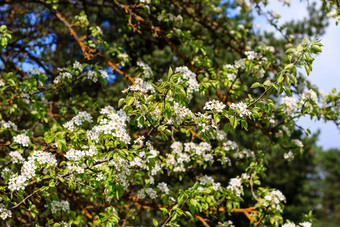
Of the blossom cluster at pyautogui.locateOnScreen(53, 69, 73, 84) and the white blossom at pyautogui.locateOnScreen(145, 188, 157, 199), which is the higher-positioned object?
the blossom cluster at pyautogui.locateOnScreen(53, 69, 73, 84)

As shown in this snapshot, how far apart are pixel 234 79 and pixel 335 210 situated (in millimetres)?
25009

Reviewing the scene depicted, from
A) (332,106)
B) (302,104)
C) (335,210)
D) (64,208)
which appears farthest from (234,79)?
(335,210)

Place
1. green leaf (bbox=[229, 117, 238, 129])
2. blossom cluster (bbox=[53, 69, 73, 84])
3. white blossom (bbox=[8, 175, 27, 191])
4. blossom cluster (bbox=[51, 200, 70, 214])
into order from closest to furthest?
1. green leaf (bbox=[229, 117, 238, 129])
2. white blossom (bbox=[8, 175, 27, 191])
3. blossom cluster (bbox=[51, 200, 70, 214])
4. blossom cluster (bbox=[53, 69, 73, 84])

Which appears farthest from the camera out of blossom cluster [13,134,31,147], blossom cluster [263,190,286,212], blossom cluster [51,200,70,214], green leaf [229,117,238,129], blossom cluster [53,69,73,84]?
blossom cluster [53,69,73,84]

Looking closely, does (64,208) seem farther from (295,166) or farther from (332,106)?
(295,166)

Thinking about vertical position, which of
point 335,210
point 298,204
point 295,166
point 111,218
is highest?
point 335,210

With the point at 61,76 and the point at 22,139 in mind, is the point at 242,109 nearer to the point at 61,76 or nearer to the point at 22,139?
the point at 22,139

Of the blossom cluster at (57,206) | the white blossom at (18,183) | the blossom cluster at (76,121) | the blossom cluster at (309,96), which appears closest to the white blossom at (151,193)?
the blossom cluster at (57,206)

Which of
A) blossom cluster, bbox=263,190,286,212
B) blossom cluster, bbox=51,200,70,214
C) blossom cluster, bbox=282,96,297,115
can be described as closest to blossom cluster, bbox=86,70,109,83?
blossom cluster, bbox=51,200,70,214

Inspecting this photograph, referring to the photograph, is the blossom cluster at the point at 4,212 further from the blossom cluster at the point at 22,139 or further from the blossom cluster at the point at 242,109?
the blossom cluster at the point at 242,109

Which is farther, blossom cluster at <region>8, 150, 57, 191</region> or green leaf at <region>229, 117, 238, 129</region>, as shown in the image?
blossom cluster at <region>8, 150, 57, 191</region>

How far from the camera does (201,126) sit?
1.90 m

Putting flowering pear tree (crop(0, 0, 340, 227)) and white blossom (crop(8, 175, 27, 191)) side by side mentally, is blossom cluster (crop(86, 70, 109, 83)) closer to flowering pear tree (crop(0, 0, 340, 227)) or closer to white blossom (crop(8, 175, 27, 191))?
flowering pear tree (crop(0, 0, 340, 227))

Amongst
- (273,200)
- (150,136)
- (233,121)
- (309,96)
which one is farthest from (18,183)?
(309,96)
